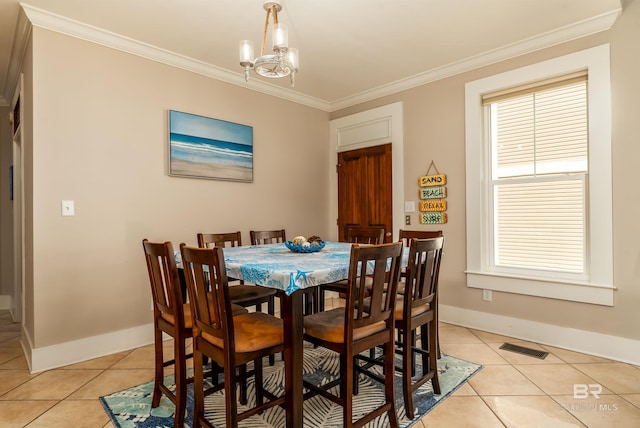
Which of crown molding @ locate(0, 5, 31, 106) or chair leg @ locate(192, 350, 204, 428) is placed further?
crown molding @ locate(0, 5, 31, 106)

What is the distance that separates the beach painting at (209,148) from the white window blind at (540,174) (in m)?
2.52

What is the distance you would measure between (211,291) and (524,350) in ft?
8.67

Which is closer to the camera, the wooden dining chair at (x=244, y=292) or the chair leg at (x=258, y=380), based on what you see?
the chair leg at (x=258, y=380)

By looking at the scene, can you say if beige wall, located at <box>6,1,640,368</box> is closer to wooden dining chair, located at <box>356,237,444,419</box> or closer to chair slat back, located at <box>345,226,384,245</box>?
chair slat back, located at <box>345,226,384,245</box>

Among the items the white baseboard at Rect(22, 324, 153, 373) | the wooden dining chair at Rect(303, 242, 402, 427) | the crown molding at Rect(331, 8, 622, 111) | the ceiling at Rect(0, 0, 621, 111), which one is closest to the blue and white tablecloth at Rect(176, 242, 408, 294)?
the wooden dining chair at Rect(303, 242, 402, 427)

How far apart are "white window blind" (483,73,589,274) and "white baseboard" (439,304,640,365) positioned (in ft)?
1.63

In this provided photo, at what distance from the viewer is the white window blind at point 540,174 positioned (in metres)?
2.98

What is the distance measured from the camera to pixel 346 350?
162 cm

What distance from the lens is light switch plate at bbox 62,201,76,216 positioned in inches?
108

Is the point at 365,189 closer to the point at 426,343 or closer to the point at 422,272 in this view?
the point at 426,343

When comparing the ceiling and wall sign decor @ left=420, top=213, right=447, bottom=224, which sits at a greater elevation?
the ceiling

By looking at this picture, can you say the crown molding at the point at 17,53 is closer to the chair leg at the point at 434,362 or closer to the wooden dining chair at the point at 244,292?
the wooden dining chair at the point at 244,292

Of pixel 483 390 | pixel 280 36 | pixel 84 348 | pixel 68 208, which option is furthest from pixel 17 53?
pixel 483 390

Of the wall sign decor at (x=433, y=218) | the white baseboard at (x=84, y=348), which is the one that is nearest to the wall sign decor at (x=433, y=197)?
the wall sign decor at (x=433, y=218)
